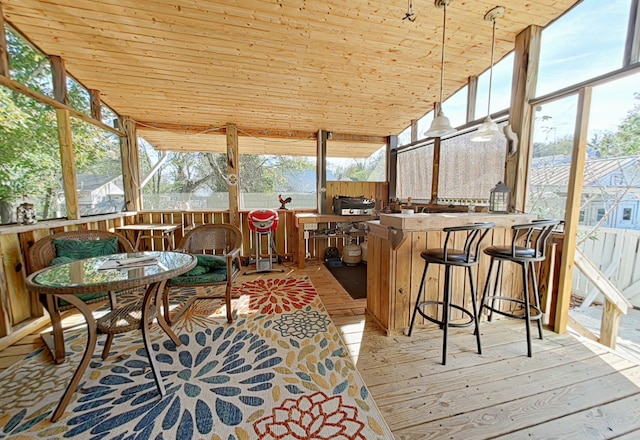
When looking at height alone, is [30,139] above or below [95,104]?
below

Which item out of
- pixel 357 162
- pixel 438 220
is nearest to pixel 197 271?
pixel 438 220

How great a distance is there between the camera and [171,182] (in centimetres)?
434

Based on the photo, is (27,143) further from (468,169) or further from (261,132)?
(468,169)

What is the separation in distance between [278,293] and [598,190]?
415 centimetres

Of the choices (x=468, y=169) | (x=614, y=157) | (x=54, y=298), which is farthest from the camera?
(x=468, y=169)

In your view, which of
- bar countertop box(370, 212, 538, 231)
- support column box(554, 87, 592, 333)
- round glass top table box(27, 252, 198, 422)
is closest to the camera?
round glass top table box(27, 252, 198, 422)

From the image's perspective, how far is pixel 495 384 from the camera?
1.58m

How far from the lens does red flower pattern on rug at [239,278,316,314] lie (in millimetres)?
2648

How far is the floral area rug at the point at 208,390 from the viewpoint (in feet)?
4.17

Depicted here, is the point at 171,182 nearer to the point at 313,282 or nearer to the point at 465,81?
the point at 313,282

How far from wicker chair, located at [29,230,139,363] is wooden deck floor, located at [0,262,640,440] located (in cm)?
41

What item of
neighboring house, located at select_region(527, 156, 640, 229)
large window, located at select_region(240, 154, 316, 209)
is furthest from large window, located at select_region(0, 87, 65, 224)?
neighboring house, located at select_region(527, 156, 640, 229)

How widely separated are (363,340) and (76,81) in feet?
14.3

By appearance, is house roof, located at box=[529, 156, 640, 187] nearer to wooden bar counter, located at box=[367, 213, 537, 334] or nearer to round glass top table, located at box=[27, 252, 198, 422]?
wooden bar counter, located at box=[367, 213, 537, 334]
